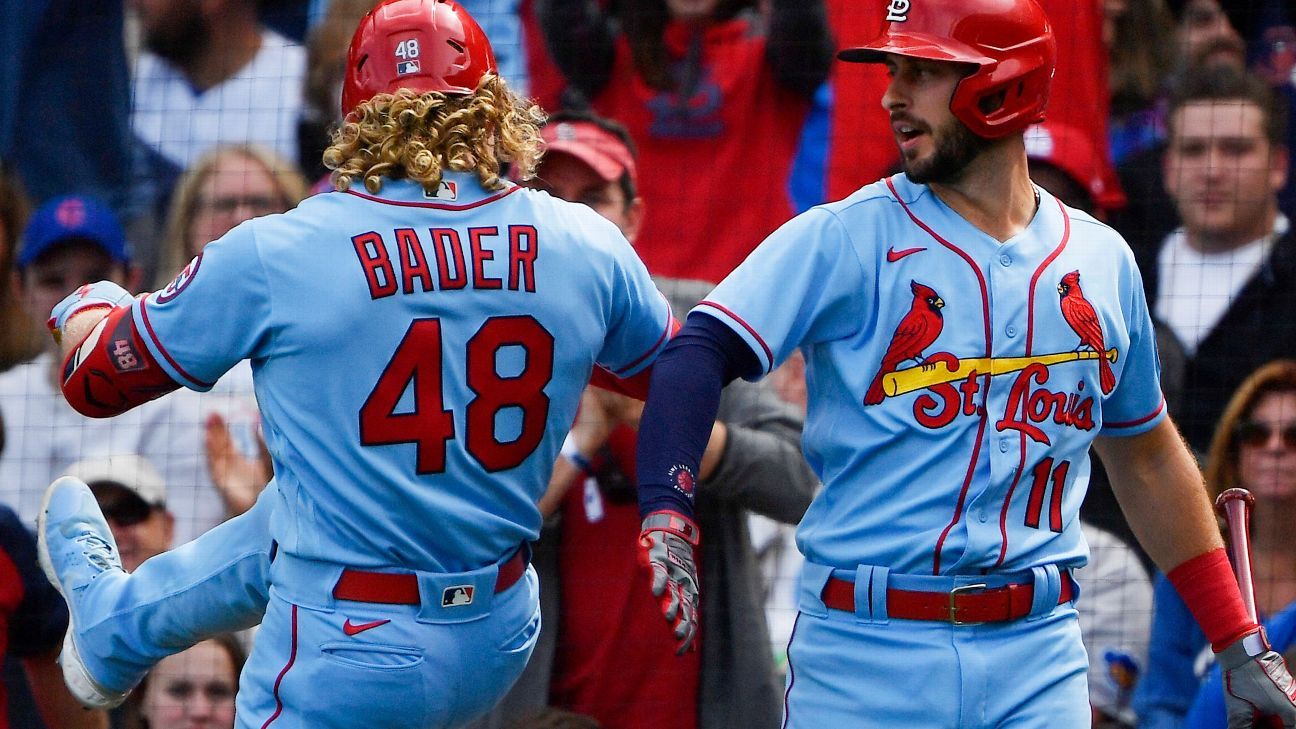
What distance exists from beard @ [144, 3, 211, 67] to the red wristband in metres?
3.93

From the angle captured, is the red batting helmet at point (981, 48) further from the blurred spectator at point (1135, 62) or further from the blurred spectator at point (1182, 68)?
the blurred spectator at point (1135, 62)

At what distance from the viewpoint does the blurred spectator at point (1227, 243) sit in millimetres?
4980

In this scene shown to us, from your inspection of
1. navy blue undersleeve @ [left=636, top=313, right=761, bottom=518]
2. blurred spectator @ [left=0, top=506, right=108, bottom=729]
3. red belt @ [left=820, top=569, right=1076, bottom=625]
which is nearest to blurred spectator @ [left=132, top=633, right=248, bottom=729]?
blurred spectator @ [left=0, top=506, right=108, bottom=729]

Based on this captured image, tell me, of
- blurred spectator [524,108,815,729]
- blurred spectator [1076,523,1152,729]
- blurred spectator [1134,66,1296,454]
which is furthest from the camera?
blurred spectator [1134,66,1296,454]

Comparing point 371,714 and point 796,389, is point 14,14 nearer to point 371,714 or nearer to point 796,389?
point 796,389

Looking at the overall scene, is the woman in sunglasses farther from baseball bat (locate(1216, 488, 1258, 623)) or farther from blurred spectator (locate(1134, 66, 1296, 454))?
baseball bat (locate(1216, 488, 1258, 623))

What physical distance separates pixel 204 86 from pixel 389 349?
11.0 feet

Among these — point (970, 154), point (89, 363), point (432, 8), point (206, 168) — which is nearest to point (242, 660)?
point (206, 168)

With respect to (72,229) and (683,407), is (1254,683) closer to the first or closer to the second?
(683,407)

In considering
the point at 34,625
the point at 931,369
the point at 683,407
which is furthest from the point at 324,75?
the point at 931,369

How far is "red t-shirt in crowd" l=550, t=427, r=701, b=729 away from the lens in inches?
169

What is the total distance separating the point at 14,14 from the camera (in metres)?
5.68

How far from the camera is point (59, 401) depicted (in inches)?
205

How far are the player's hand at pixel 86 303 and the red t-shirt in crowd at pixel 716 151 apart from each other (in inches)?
94.3
